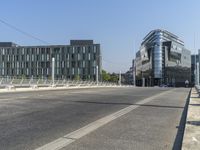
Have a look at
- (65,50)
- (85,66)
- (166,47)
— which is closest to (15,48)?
(65,50)

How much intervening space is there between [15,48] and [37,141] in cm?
14083

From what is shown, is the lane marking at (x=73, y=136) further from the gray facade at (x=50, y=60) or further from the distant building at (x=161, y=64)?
the distant building at (x=161, y=64)

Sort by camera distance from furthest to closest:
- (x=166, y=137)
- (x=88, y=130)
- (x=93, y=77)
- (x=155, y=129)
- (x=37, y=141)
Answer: (x=93, y=77) < (x=155, y=129) < (x=88, y=130) < (x=166, y=137) < (x=37, y=141)

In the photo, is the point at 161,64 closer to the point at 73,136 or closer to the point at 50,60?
the point at 50,60

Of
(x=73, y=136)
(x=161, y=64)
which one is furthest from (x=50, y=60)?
(x=73, y=136)

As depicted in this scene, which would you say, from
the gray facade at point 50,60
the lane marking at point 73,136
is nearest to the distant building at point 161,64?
the gray facade at point 50,60

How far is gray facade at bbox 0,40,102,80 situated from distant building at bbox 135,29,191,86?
110 feet

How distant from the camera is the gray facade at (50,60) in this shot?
139 metres

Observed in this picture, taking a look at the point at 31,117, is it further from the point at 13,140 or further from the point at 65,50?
the point at 65,50

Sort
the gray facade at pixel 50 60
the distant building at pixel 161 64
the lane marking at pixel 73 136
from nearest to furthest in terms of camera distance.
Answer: the lane marking at pixel 73 136 < the gray facade at pixel 50 60 < the distant building at pixel 161 64

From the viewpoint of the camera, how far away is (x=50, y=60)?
140000 millimetres

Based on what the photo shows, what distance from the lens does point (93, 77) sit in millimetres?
136875

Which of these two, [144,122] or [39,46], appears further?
[39,46]

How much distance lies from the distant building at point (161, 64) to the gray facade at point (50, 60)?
33503mm
